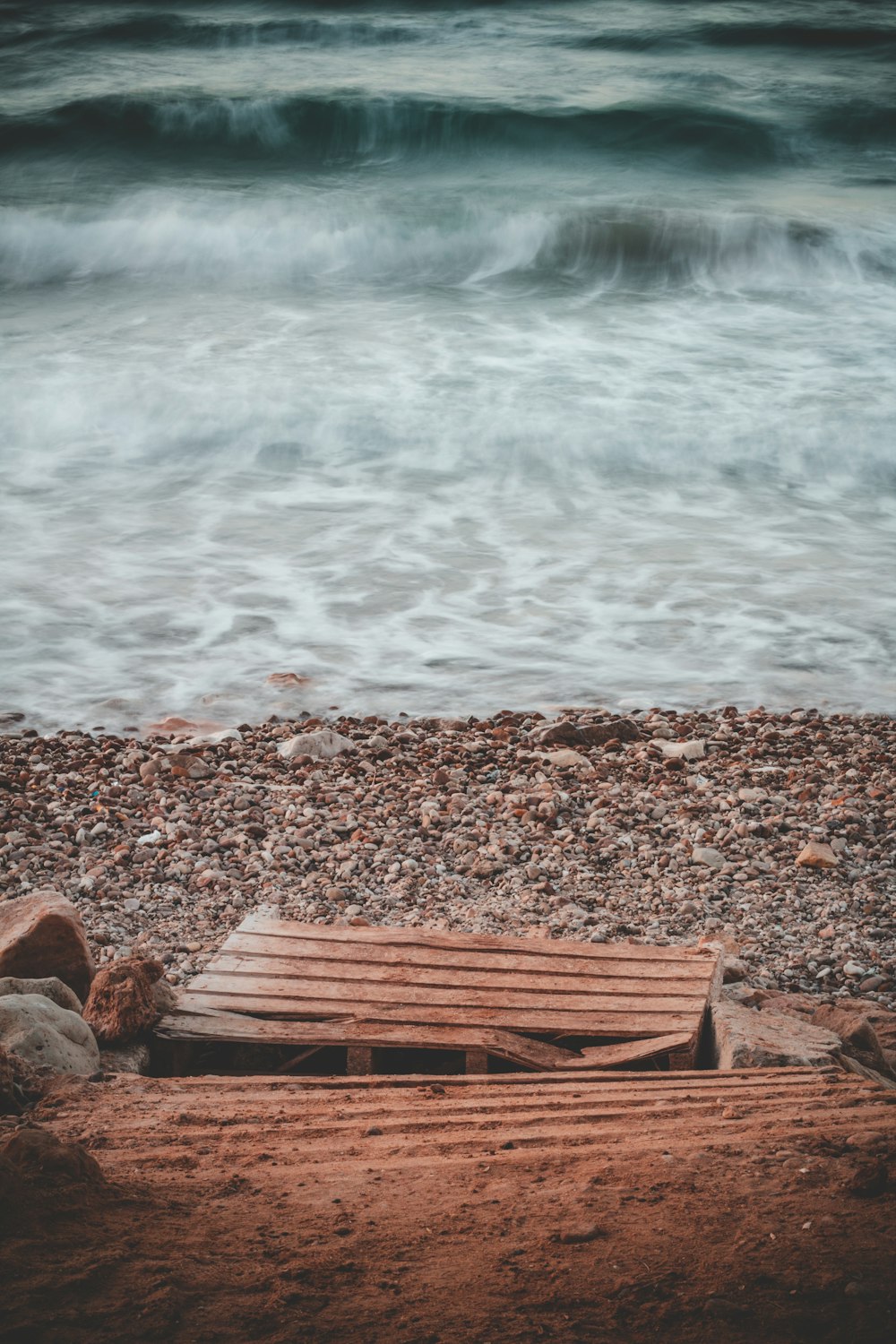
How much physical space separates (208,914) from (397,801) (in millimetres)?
1063

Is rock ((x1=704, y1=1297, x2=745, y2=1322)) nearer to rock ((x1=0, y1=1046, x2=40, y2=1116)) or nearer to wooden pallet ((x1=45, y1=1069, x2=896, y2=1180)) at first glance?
wooden pallet ((x1=45, y1=1069, x2=896, y2=1180))

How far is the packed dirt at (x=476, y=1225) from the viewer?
2004 millimetres

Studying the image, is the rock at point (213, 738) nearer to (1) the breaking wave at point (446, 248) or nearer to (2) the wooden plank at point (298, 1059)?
(2) the wooden plank at point (298, 1059)

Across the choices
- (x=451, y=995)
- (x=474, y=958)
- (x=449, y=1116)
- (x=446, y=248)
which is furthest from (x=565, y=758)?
(x=446, y=248)

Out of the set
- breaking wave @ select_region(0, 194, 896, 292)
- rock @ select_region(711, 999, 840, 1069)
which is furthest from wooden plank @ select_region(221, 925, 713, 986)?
breaking wave @ select_region(0, 194, 896, 292)

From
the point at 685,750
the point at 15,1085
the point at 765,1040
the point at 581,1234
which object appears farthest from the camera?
the point at 685,750

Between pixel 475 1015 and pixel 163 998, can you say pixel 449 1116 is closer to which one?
pixel 475 1015

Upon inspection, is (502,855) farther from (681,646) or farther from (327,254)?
(327,254)

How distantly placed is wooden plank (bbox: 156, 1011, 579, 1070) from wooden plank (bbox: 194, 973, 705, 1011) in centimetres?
13

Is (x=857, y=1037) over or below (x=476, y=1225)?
over

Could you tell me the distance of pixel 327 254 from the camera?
17500 millimetres

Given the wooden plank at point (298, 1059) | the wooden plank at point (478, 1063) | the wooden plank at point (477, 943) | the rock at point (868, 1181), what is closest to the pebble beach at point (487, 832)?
the wooden plank at point (477, 943)

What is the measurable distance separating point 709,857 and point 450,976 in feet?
4.55

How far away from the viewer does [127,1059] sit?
11.6 ft
